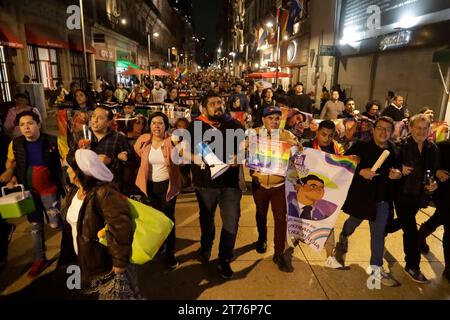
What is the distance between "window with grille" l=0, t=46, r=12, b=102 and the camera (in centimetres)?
1409

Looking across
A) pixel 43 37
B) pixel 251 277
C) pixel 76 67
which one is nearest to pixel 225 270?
pixel 251 277

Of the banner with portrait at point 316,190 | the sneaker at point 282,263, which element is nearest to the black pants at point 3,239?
the sneaker at point 282,263

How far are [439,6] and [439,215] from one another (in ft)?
33.1

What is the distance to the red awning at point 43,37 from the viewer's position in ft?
52.5

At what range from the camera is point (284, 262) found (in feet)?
13.5

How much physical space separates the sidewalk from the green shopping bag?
1287mm

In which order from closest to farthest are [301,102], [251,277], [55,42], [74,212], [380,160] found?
[74,212], [380,160], [251,277], [301,102], [55,42]

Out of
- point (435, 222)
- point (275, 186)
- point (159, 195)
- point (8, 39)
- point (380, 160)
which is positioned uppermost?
point (8, 39)

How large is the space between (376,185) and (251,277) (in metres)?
1.83

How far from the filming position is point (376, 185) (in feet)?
12.2

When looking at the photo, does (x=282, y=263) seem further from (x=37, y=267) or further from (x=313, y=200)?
(x=37, y=267)

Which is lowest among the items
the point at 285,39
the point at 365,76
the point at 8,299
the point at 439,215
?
the point at 8,299
